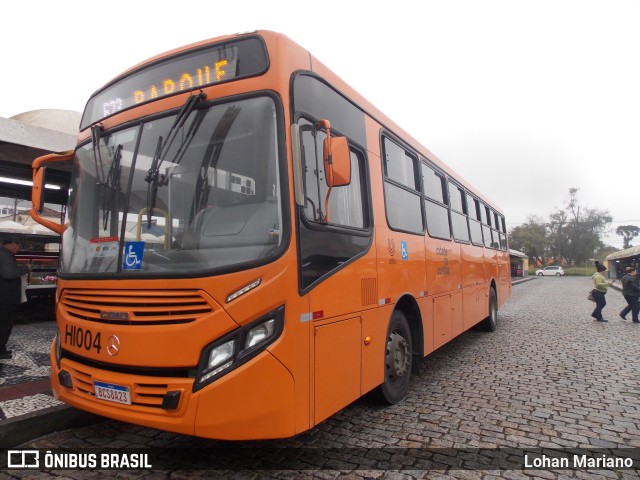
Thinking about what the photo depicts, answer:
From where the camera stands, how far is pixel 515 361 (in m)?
7.02

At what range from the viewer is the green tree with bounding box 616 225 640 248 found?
10781 cm

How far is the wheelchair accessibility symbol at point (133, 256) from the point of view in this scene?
3.09 metres

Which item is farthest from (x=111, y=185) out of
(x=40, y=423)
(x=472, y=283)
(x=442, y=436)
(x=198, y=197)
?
(x=472, y=283)

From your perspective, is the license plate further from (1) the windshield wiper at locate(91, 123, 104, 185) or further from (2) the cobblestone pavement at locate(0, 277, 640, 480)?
(1) the windshield wiper at locate(91, 123, 104, 185)

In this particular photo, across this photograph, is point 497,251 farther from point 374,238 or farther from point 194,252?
point 194,252

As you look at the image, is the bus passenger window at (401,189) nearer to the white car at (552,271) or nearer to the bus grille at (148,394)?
the bus grille at (148,394)

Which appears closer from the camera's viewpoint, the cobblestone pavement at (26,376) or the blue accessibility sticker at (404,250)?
the cobblestone pavement at (26,376)

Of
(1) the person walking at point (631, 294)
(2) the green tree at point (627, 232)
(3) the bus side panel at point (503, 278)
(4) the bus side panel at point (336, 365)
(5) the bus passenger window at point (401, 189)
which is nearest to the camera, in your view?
(4) the bus side panel at point (336, 365)

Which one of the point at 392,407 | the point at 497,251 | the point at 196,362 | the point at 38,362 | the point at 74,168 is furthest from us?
the point at 497,251

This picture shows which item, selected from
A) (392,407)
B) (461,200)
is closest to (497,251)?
(461,200)

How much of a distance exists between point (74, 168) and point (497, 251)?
34.4 feet

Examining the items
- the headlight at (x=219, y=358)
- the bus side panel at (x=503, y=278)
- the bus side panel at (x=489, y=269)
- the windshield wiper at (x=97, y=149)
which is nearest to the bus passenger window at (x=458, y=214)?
the bus side panel at (x=489, y=269)

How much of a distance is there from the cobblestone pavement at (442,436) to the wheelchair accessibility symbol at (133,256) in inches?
64.0

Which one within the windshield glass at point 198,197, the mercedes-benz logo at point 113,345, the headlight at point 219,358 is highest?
the windshield glass at point 198,197
